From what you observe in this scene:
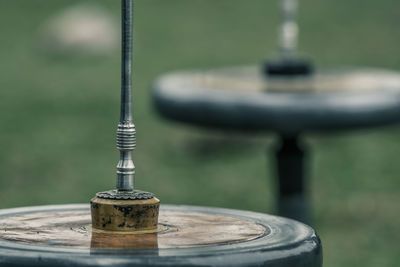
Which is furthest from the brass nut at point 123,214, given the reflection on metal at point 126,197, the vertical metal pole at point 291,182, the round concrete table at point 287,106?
the vertical metal pole at point 291,182

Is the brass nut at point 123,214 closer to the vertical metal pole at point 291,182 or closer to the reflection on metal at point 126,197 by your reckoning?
the reflection on metal at point 126,197

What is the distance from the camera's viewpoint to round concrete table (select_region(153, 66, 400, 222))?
4.66 metres

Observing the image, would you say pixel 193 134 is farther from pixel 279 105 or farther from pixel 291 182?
pixel 279 105

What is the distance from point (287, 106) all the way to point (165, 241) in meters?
2.79

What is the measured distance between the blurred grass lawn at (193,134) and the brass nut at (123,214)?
13.9 feet

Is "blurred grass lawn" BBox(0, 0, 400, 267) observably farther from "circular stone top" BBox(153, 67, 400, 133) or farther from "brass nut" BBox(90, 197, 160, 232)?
"brass nut" BBox(90, 197, 160, 232)

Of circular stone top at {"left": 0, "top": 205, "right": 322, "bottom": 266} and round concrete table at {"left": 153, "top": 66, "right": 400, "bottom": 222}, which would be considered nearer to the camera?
circular stone top at {"left": 0, "top": 205, "right": 322, "bottom": 266}

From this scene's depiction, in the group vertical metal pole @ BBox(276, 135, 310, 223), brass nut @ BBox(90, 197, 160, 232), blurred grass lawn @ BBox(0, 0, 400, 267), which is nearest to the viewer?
brass nut @ BBox(90, 197, 160, 232)

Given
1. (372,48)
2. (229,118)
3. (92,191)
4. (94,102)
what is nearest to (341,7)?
(372,48)

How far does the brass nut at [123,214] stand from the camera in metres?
2.01

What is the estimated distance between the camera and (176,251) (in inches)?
70.5

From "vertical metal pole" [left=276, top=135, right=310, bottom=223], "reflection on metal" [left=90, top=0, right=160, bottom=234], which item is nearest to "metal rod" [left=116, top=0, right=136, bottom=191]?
"reflection on metal" [left=90, top=0, right=160, bottom=234]

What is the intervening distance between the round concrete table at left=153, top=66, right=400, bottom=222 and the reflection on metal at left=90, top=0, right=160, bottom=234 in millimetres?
2556

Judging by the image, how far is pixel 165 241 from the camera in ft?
6.30
